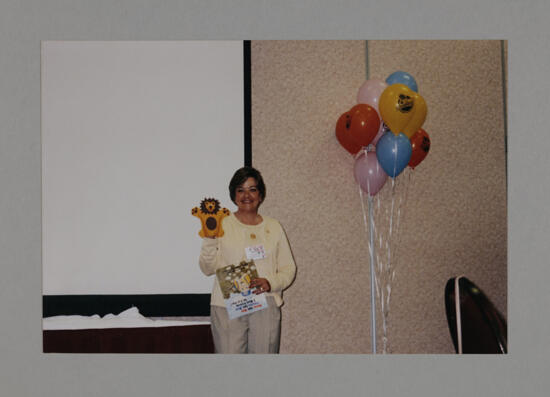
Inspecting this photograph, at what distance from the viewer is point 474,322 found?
6.86 ft

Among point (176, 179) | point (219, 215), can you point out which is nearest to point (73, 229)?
point (176, 179)

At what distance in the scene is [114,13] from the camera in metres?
2.19

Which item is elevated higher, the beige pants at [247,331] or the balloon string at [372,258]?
the balloon string at [372,258]

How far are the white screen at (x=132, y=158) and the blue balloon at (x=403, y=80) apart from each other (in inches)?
30.6

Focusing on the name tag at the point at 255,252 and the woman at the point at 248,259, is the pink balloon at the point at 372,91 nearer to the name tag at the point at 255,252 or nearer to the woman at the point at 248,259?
the woman at the point at 248,259

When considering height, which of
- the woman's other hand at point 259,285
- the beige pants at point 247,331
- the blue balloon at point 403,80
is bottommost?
the beige pants at point 247,331

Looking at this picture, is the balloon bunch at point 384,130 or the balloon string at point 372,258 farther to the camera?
the balloon string at point 372,258

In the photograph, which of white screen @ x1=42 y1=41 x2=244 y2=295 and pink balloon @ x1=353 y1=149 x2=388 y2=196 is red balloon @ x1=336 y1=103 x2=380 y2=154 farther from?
white screen @ x1=42 y1=41 x2=244 y2=295

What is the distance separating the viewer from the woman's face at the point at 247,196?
218 centimetres

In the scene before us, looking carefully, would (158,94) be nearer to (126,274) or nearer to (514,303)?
(126,274)

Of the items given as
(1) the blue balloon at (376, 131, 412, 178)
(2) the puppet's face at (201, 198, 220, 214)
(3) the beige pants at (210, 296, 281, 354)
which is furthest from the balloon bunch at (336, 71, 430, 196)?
(3) the beige pants at (210, 296, 281, 354)

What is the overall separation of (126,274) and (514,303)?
195 centimetres

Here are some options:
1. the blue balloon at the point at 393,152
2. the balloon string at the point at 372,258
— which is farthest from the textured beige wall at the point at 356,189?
the blue balloon at the point at 393,152

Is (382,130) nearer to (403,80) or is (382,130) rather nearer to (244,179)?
(403,80)
